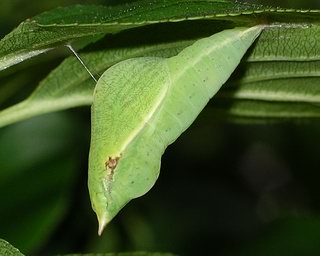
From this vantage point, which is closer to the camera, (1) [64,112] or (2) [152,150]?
(2) [152,150]

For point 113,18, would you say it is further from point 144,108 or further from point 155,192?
point 155,192

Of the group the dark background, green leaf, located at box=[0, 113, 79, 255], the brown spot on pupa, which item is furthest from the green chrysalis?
green leaf, located at box=[0, 113, 79, 255]

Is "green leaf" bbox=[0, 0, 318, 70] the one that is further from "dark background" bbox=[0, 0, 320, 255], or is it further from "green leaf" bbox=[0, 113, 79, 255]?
"green leaf" bbox=[0, 113, 79, 255]

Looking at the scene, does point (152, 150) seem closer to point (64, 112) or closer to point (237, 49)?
point (237, 49)

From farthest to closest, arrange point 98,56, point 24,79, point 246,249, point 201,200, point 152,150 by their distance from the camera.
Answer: point 201,200 < point 246,249 < point 24,79 < point 98,56 < point 152,150

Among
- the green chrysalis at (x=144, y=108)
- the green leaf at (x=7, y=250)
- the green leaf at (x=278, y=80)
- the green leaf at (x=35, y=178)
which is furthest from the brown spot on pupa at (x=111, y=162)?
the green leaf at (x=35, y=178)

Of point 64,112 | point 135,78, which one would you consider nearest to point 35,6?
point 64,112
